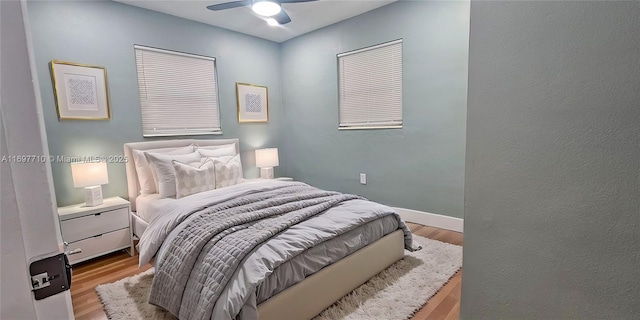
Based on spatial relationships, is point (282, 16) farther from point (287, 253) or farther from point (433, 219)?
point (433, 219)

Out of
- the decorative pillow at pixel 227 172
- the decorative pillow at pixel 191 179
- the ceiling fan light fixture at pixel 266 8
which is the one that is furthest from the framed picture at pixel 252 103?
the ceiling fan light fixture at pixel 266 8

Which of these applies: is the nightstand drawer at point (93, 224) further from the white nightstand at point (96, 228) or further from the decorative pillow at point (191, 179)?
Result: the decorative pillow at point (191, 179)

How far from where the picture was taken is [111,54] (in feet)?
9.80

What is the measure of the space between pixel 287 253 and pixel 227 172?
1.81 m

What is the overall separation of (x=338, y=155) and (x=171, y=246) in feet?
8.69

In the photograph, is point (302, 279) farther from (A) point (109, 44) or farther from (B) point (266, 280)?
(A) point (109, 44)

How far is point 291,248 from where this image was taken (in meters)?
1.65

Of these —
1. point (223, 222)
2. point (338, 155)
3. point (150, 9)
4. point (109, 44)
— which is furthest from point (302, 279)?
point (150, 9)

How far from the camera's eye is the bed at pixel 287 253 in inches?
58.4

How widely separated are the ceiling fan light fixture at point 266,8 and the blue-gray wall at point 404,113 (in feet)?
4.73

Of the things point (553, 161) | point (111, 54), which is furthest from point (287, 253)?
point (111, 54)

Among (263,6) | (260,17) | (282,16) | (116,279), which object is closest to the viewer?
(116,279)

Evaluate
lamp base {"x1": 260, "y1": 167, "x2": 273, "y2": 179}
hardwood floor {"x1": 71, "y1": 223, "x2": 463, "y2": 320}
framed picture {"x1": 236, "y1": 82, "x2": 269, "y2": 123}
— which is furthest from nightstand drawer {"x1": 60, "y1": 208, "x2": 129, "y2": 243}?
framed picture {"x1": 236, "y1": 82, "x2": 269, "y2": 123}

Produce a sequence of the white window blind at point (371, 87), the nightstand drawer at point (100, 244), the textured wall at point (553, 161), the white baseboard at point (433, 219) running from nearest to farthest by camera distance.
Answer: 1. the textured wall at point (553, 161)
2. the nightstand drawer at point (100, 244)
3. the white baseboard at point (433, 219)
4. the white window blind at point (371, 87)
